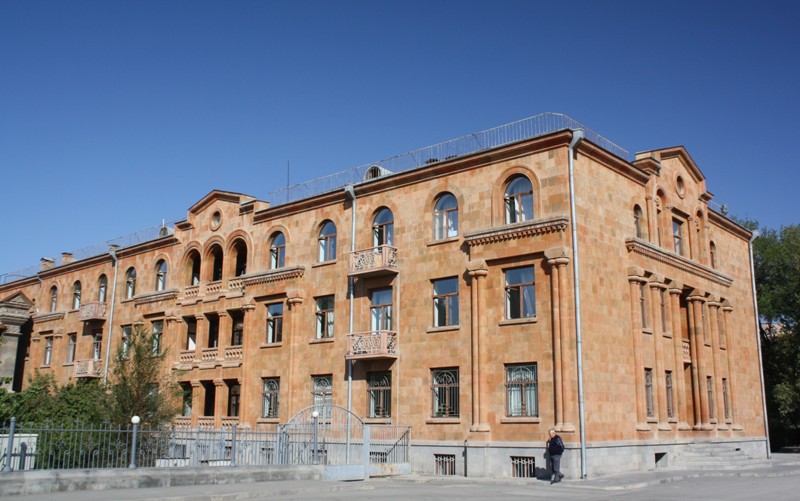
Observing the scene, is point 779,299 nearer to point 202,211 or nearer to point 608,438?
point 608,438

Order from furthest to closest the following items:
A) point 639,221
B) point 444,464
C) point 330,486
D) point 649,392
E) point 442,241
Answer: point 639,221 → point 442,241 → point 649,392 → point 444,464 → point 330,486

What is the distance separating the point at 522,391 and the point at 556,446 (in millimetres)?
2869

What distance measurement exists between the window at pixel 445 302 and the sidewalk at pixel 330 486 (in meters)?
5.52

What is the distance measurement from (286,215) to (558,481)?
17.3m

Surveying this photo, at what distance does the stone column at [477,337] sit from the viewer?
1020 inches

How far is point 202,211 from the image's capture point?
39.2 meters

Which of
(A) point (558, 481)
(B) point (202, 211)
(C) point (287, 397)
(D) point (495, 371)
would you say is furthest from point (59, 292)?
(A) point (558, 481)

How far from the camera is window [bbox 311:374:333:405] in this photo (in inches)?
1227

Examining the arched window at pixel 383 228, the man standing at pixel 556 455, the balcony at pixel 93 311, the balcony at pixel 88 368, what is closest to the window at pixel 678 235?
the arched window at pixel 383 228

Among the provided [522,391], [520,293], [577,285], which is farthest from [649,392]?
[520,293]

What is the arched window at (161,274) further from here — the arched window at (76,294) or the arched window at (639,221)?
the arched window at (639,221)

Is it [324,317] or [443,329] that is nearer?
[443,329]

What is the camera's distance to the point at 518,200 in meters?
27.1

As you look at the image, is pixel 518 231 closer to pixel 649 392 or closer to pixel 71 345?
pixel 649 392
